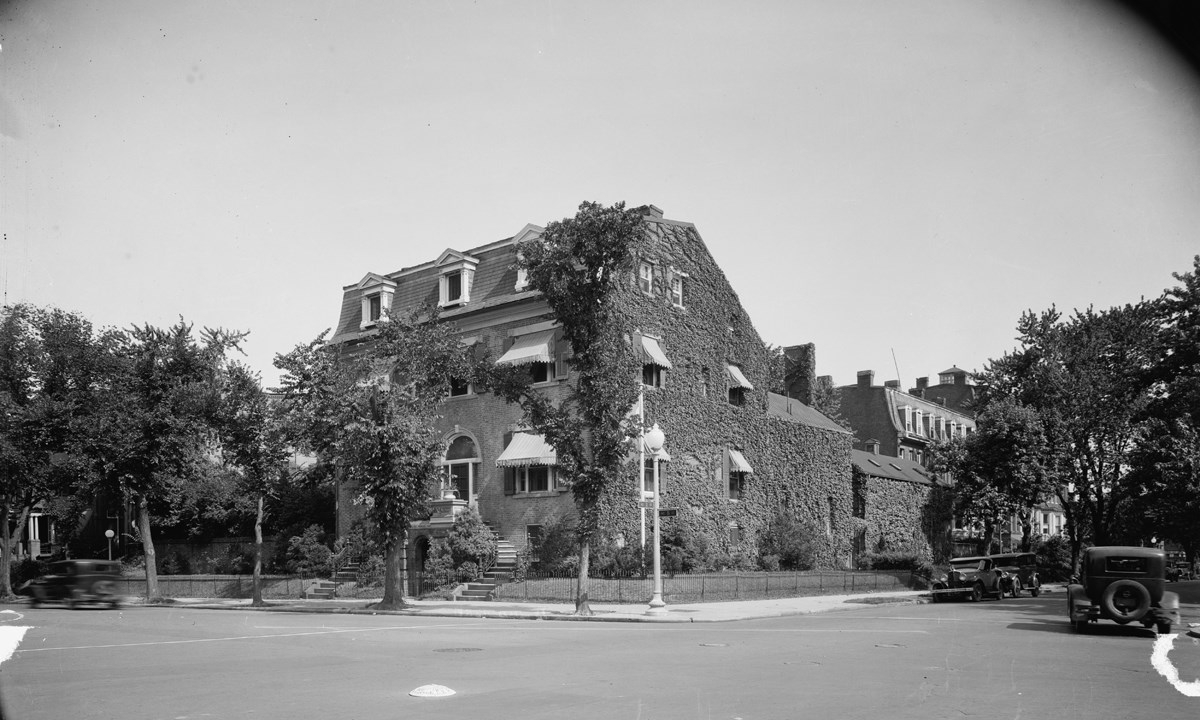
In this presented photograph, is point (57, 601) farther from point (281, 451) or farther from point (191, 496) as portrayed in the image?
point (191, 496)

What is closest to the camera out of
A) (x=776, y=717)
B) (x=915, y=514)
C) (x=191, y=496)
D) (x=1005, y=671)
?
(x=776, y=717)

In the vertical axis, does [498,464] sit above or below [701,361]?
below

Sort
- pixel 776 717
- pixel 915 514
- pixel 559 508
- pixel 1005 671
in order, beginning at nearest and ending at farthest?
1. pixel 776 717
2. pixel 1005 671
3. pixel 559 508
4. pixel 915 514

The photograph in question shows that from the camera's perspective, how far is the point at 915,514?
6047 cm

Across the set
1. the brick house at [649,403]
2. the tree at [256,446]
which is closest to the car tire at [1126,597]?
the brick house at [649,403]

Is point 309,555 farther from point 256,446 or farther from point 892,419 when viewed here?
point 892,419

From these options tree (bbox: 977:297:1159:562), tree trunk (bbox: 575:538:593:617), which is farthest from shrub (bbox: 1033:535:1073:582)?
tree trunk (bbox: 575:538:593:617)

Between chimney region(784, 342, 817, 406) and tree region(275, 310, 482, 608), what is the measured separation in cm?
3612

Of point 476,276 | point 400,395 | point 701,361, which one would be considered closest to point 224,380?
point 476,276

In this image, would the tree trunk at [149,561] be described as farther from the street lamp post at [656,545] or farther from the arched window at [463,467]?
the street lamp post at [656,545]

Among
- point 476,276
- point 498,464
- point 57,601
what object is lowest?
point 57,601

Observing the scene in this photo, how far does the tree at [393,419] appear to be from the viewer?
31.3m

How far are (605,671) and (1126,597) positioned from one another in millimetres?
12487

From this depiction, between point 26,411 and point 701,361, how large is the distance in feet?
101
